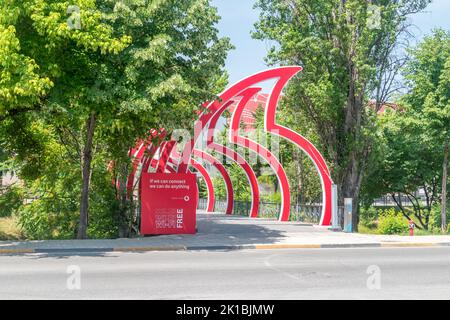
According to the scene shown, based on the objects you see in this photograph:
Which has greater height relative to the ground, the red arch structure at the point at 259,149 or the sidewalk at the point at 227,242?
the red arch structure at the point at 259,149

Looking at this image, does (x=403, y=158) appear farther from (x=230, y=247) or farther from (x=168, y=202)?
(x=230, y=247)

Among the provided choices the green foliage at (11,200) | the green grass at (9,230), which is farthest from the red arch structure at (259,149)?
the green grass at (9,230)

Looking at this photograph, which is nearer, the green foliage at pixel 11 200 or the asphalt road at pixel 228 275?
the asphalt road at pixel 228 275

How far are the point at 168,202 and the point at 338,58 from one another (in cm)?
1253

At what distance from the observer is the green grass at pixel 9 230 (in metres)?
23.1

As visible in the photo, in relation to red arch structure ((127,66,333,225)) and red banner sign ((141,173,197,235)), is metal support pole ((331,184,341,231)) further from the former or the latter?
red banner sign ((141,173,197,235))

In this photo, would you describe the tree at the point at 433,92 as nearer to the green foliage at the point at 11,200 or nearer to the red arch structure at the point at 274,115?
the red arch structure at the point at 274,115

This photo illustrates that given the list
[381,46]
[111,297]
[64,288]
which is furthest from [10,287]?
[381,46]

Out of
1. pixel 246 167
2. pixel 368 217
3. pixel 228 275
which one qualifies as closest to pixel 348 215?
pixel 246 167

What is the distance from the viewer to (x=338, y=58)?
2633 cm

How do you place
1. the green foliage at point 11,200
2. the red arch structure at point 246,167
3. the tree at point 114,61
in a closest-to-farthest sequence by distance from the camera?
the tree at point 114,61
the green foliage at point 11,200
the red arch structure at point 246,167

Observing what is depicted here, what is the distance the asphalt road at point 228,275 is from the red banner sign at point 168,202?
4.49m
